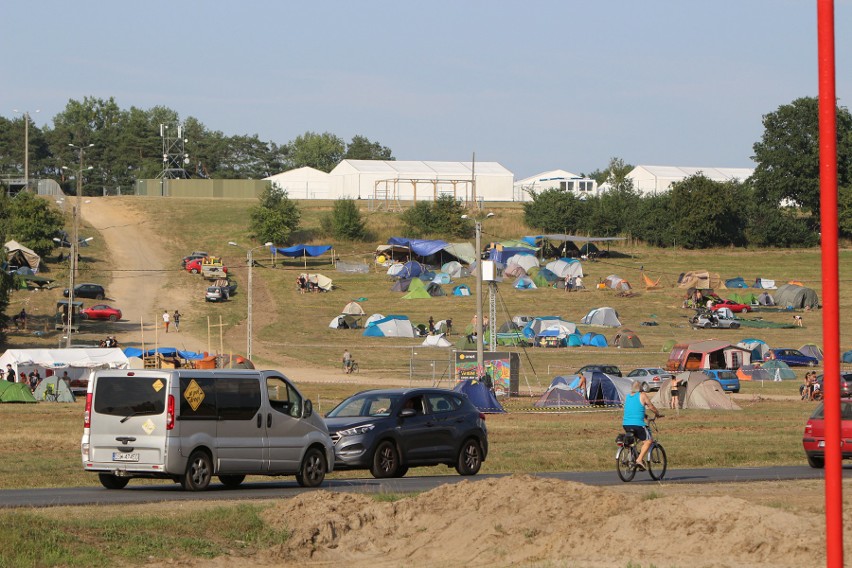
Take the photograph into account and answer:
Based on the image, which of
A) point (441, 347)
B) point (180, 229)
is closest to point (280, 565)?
point (441, 347)

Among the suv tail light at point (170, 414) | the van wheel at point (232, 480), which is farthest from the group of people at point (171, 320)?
the suv tail light at point (170, 414)

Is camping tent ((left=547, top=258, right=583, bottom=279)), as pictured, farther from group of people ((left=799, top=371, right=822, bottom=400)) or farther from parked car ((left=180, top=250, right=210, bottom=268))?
group of people ((left=799, top=371, right=822, bottom=400))

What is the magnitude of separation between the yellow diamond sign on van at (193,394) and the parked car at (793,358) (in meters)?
47.3

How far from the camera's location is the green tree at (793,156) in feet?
383

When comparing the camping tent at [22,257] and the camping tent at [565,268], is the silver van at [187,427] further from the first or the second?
the camping tent at [565,268]

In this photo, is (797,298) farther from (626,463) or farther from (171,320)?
(626,463)

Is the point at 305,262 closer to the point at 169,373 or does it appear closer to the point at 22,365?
the point at 22,365

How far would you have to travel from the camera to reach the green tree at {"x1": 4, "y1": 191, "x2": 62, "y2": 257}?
87.1m

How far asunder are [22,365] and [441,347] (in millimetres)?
24923

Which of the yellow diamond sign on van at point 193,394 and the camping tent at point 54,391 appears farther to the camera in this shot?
the camping tent at point 54,391

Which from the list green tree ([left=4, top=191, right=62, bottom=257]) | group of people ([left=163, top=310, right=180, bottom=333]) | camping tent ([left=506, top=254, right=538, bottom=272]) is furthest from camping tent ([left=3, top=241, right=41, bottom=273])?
camping tent ([left=506, top=254, right=538, bottom=272])

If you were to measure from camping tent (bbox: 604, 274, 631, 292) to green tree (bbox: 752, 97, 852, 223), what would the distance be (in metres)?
36.1

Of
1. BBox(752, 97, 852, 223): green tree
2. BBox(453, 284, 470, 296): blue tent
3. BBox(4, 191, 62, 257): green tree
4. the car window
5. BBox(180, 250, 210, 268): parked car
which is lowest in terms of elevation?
the car window

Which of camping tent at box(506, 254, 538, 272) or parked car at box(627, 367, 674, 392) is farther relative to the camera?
camping tent at box(506, 254, 538, 272)
